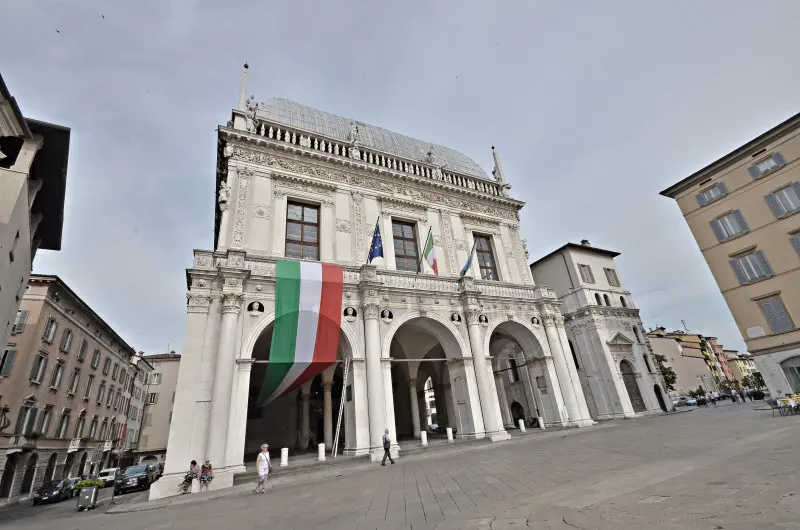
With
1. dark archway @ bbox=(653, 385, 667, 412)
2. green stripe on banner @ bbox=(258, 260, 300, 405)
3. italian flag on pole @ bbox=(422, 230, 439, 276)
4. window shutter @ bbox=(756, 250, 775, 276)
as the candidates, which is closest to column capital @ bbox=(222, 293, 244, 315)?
green stripe on banner @ bbox=(258, 260, 300, 405)

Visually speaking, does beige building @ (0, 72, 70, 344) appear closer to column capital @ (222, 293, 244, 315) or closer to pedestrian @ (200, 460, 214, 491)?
column capital @ (222, 293, 244, 315)

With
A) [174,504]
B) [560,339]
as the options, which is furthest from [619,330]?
[174,504]

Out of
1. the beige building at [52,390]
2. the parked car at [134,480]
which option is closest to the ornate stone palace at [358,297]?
the parked car at [134,480]

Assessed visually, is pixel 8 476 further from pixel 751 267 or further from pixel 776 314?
pixel 751 267

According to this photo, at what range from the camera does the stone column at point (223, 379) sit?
39.8 feet

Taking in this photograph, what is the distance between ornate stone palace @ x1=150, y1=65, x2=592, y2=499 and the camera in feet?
44.3

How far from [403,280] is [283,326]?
6.21 metres

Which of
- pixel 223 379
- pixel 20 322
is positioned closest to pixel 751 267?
pixel 223 379

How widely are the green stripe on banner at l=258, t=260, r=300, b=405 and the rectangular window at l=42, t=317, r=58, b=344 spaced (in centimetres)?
2091

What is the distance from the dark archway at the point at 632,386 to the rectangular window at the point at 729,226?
10.7 meters

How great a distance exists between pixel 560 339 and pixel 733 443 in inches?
438

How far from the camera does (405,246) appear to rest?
20.7 m

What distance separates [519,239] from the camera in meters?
24.2

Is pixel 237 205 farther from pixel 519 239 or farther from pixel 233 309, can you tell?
pixel 519 239
